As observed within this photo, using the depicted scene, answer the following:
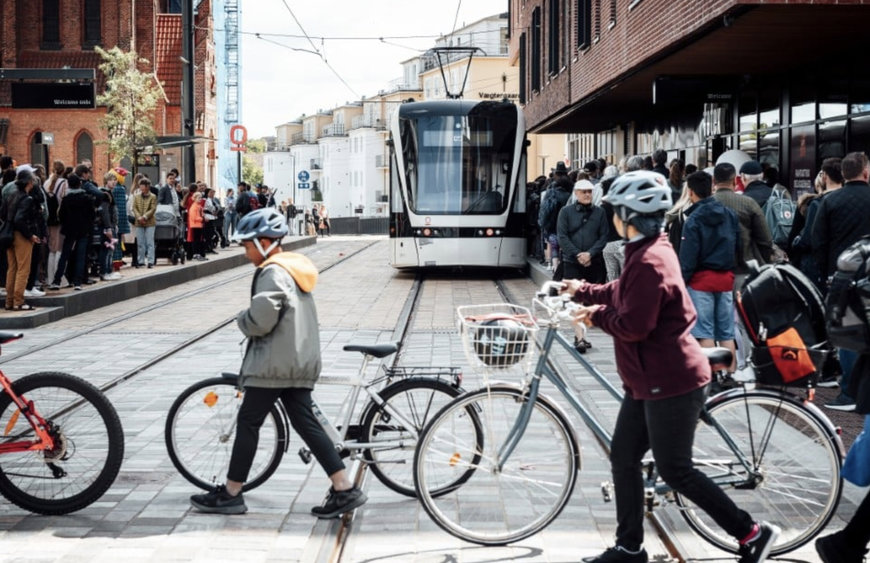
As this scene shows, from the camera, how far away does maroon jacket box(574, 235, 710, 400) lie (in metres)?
4.89

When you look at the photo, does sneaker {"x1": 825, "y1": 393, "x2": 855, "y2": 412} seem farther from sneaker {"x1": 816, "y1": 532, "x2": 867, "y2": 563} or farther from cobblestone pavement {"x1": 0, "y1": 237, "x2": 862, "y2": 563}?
sneaker {"x1": 816, "y1": 532, "x2": 867, "y2": 563}

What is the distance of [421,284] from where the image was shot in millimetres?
22703

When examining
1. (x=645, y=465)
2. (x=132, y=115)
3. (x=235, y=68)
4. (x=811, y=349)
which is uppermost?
(x=235, y=68)

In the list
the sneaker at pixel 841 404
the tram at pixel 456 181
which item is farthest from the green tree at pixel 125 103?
the sneaker at pixel 841 404

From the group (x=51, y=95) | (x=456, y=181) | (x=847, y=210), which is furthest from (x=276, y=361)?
(x=51, y=95)

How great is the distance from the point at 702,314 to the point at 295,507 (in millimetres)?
4429

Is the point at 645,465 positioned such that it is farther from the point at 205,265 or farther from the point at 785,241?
the point at 205,265

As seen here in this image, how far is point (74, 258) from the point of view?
17906 mm

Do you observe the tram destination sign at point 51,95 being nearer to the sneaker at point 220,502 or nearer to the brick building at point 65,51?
the brick building at point 65,51

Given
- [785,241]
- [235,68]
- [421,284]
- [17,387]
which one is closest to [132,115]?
[421,284]

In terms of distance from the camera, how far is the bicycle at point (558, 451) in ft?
17.8

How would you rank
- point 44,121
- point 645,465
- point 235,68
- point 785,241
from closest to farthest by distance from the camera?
point 645,465 → point 785,241 → point 44,121 → point 235,68

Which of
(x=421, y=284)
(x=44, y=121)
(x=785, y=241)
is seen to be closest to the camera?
(x=785, y=241)

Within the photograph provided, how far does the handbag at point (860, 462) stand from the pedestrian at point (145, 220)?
62.2 feet
